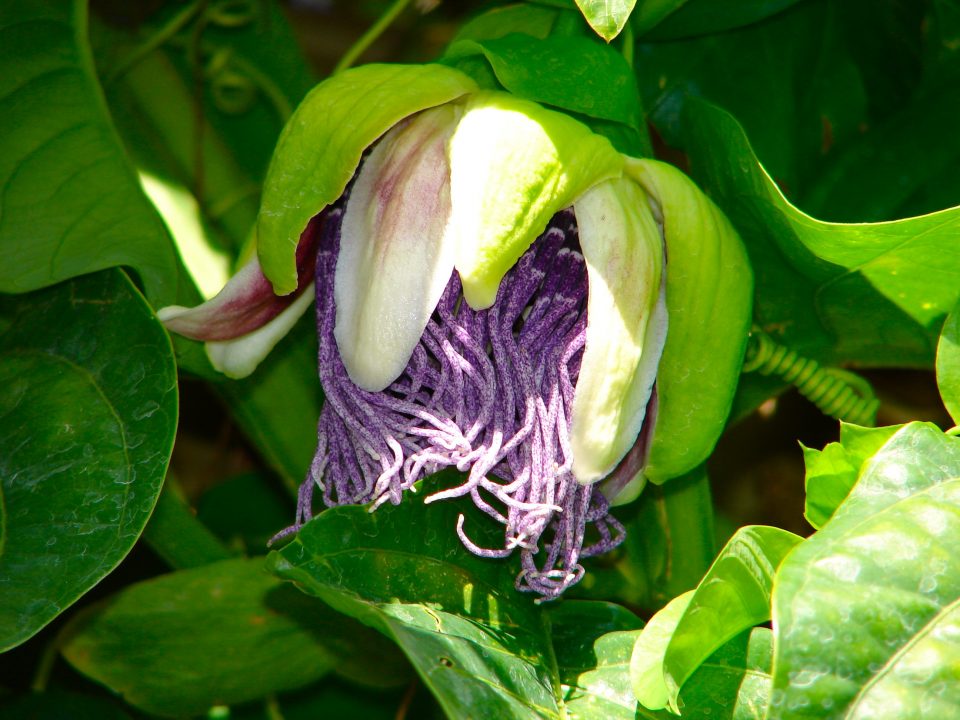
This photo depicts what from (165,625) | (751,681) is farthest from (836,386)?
(165,625)

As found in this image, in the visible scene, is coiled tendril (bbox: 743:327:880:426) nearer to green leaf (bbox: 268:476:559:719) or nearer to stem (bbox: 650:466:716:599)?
stem (bbox: 650:466:716:599)

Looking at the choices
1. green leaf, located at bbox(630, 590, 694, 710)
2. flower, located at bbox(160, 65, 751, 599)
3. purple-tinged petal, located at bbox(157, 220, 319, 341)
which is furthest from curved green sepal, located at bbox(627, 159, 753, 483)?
purple-tinged petal, located at bbox(157, 220, 319, 341)

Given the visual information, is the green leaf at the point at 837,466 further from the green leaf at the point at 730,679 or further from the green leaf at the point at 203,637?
the green leaf at the point at 203,637

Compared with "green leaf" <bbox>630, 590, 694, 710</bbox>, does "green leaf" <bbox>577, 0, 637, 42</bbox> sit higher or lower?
higher

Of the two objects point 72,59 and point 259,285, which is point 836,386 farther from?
point 72,59

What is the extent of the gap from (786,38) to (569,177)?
0.48m

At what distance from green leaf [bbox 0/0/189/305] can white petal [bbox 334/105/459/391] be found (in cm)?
21

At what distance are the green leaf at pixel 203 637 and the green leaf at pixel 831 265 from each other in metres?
0.43

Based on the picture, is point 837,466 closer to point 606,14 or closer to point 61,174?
point 606,14

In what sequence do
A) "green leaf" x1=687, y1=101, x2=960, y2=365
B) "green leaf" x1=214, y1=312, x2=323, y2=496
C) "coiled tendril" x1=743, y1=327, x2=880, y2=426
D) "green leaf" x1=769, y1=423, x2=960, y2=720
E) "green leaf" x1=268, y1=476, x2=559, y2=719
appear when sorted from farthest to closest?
"green leaf" x1=214, y1=312, x2=323, y2=496 < "coiled tendril" x1=743, y1=327, x2=880, y2=426 < "green leaf" x1=687, y1=101, x2=960, y2=365 < "green leaf" x1=268, y1=476, x2=559, y2=719 < "green leaf" x1=769, y1=423, x2=960, y2=720

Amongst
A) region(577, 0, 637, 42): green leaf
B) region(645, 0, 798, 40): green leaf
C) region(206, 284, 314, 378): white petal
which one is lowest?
region(206, 284, 314, 378): white petal

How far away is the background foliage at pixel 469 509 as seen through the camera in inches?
21.9

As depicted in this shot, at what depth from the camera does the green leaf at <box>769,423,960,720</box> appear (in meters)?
0.46

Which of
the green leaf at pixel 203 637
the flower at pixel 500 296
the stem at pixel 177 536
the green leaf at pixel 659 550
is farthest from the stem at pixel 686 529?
the stem at pixel 177 536
